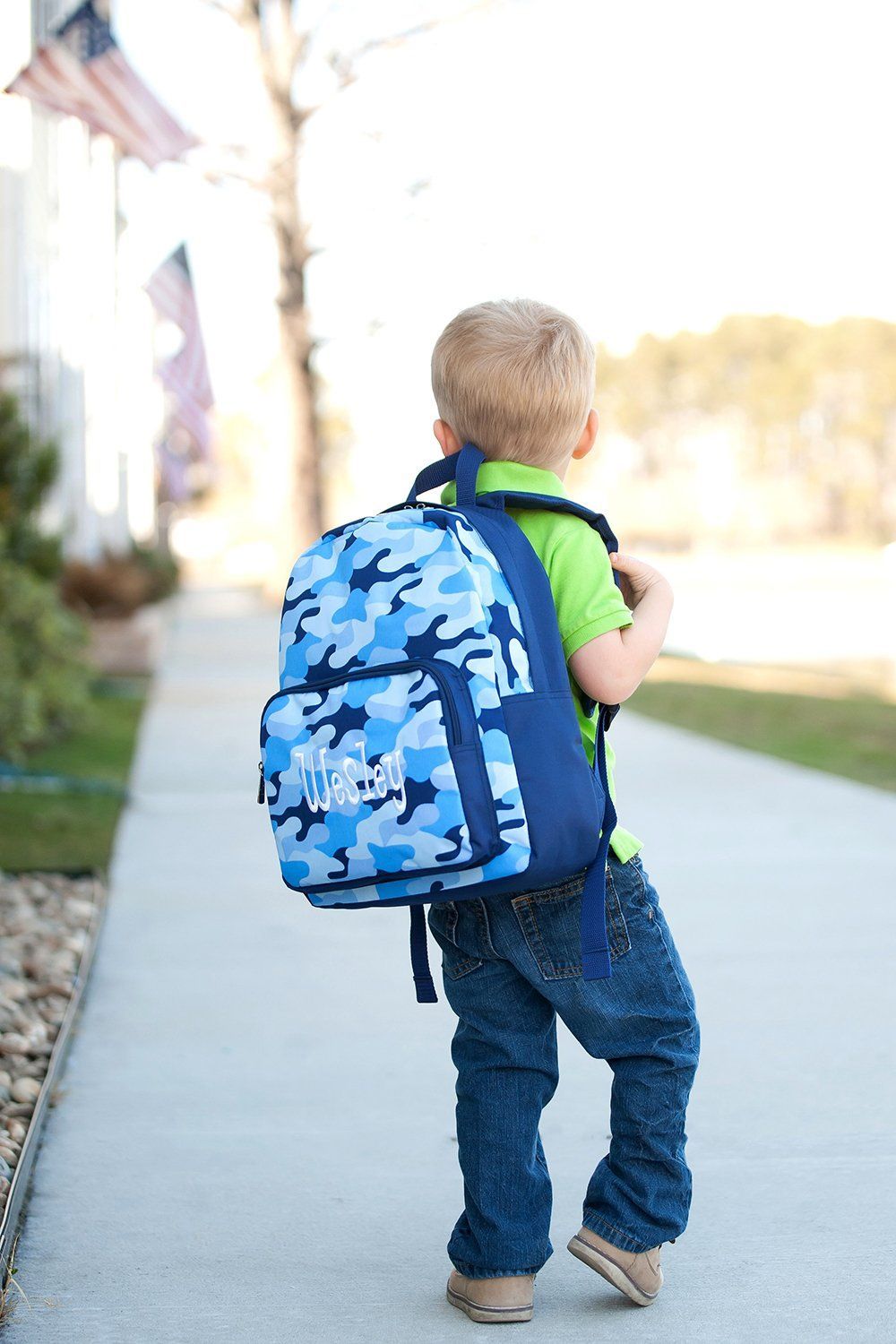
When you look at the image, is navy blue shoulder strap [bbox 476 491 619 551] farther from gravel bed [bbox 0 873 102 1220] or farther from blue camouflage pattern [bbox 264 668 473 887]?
gravel bed [bbox 0 873 102 1220]

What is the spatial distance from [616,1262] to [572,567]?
1.13 metres

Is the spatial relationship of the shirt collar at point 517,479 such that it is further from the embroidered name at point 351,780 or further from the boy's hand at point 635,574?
the embroidered name at point 351,780

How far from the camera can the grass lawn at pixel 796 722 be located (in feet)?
32.1

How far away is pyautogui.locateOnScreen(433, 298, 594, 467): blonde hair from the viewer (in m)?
2.53

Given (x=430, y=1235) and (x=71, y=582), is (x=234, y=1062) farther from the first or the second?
(x=71, y=582)

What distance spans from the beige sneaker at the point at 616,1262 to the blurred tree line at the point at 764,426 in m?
80.8

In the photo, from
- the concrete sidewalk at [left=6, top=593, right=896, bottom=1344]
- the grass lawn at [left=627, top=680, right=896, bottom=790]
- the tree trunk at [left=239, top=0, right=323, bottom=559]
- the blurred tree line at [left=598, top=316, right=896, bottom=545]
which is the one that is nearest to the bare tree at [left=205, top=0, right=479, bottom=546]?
the tree trunk at [left=239, top=0, right=323, bottom=559]

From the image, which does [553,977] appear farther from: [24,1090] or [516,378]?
[24,1090]

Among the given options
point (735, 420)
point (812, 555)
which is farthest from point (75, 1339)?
point (735, 420)

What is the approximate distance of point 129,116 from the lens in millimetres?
9547

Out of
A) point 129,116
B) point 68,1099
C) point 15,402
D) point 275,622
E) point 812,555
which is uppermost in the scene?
point 129,116

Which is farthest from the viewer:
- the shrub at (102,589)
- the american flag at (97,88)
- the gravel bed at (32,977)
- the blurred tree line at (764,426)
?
the blurred tree line at (764,426)

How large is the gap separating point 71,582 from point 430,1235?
13162 mm

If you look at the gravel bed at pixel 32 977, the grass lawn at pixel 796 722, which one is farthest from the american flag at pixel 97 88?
the grass lawn at pixel 796 722
